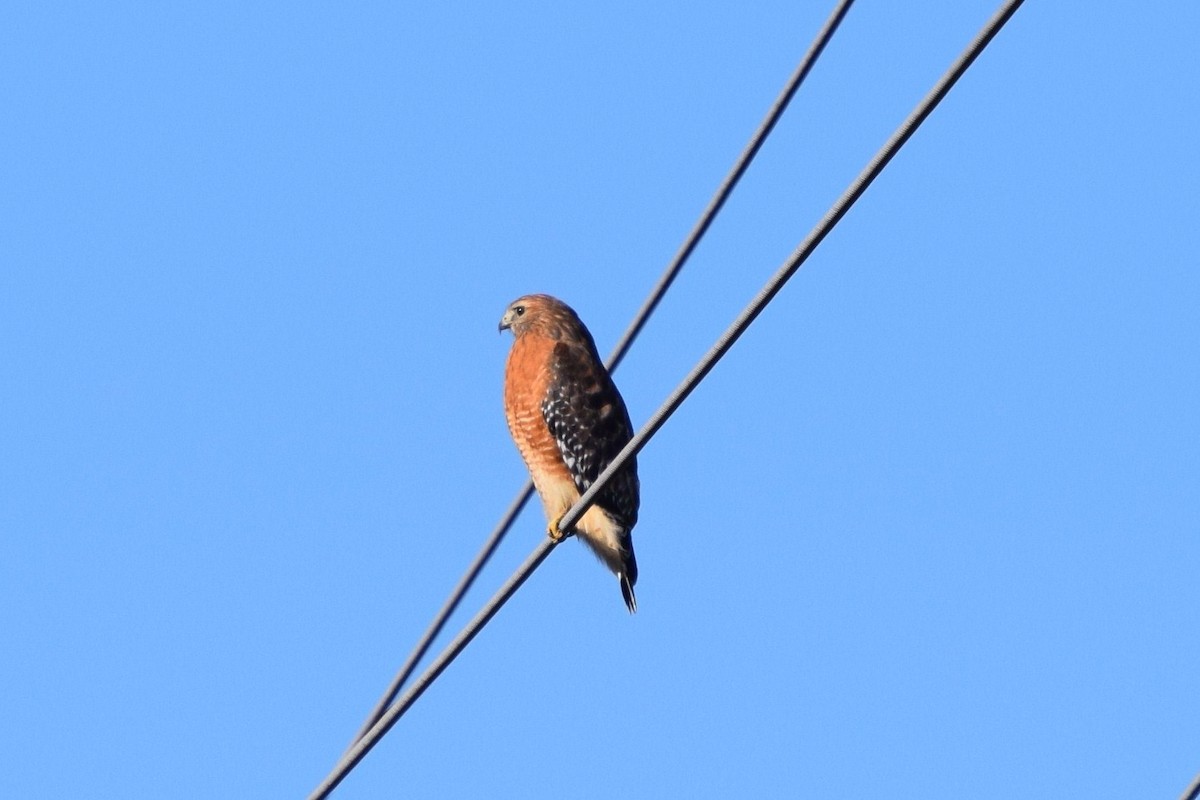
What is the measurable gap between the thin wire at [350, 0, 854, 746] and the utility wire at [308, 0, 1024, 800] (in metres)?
0.34

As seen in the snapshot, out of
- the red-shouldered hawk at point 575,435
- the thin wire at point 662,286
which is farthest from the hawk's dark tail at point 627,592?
the thin wire at point 662,286

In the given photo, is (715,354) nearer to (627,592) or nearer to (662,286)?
(662,286)

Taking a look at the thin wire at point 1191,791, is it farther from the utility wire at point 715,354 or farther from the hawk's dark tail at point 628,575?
the hawk's dark tail at point 628,575

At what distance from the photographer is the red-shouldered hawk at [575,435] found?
10875 mm

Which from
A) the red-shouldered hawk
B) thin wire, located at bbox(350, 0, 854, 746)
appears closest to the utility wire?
thin wire, located at bbox(350, 0, 854, 746)

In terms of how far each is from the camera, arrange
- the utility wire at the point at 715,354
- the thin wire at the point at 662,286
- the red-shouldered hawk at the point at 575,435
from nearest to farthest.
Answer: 1. the utility wire at the point at 715,354
2. the thin wire at the point at 662,286
3. the red-shouldered hawk at the point at 575,435

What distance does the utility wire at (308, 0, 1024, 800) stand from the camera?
5.33 metres

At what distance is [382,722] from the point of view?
22.2 ft

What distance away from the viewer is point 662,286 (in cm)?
753

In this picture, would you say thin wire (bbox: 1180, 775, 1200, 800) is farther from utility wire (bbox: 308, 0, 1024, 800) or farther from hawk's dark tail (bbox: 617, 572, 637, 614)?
hawk's dark tail (bbox: 617, 572, 637, 614)

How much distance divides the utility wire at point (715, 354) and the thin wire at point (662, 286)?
1.11 feet

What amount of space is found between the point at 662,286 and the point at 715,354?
60.7 inches

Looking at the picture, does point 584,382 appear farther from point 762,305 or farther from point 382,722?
point 762,305

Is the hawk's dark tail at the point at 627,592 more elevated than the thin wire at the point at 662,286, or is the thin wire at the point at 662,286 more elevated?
the hawk's dark tail at the point at 627,592
